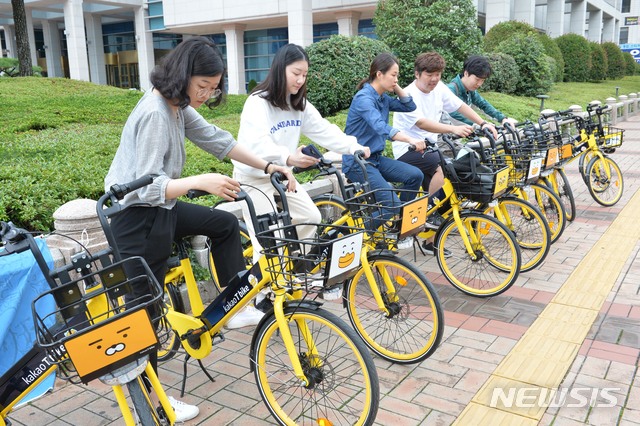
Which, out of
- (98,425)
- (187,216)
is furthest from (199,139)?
(98,425)

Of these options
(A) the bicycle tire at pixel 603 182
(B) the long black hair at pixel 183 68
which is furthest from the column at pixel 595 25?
(B) the long black hair at pixel 183 68

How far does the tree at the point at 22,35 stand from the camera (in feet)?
59.8

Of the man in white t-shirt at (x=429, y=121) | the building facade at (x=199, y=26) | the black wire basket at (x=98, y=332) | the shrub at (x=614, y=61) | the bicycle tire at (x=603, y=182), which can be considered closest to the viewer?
the black wire basket at (x=98, y=332)

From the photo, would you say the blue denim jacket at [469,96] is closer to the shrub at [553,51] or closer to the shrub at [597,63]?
the shrub at [553,51]

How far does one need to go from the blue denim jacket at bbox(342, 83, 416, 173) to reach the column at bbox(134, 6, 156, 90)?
29.1 metres

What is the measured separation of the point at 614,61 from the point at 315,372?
39.8m

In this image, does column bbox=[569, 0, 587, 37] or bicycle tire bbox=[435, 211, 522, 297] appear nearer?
bicycle tire bbox=[435, 211, 522, 297]

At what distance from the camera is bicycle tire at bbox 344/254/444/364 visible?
3.61 m

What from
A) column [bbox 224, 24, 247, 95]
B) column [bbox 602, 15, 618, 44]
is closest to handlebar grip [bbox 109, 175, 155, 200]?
column [bbox 224, 24, 247, 95]

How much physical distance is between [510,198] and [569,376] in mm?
1973

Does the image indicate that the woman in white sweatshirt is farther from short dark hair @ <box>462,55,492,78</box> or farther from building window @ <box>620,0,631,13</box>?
building window @ <box>620,0,631,13</box>

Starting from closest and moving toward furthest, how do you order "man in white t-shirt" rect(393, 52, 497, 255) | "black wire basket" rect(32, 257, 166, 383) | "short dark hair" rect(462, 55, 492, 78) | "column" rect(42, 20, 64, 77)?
"black wire basket" rect(32, 257, 166, 383) → "man in white t-shirt" rect(393, 52, 497, 255) → "short dark hair" rect(462, 55, 492, 78) → "column" rect(42, 20, 64, 77)

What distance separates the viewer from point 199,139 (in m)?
3.27

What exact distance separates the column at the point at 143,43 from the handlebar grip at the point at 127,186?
3113 cm
